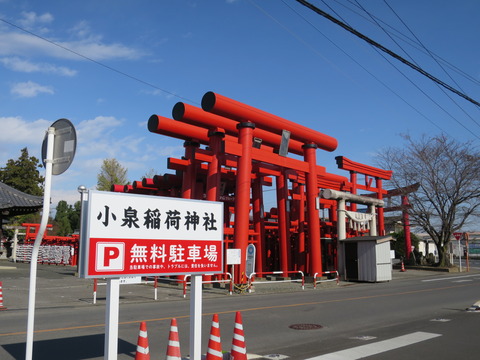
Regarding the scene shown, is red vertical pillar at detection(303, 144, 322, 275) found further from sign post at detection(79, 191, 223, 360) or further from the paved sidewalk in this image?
sign post at detection(79, 191, 223, 360)

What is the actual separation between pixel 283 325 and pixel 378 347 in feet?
9.06

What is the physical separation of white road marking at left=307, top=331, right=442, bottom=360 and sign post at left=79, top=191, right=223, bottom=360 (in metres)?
2.40

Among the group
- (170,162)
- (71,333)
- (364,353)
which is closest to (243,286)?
(170,162)

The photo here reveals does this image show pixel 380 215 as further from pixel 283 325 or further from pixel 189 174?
pixel 283 325

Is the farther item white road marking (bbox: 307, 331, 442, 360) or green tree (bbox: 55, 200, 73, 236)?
green tree (bbox: 55, 200, 73, 236)

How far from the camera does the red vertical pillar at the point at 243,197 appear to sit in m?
19.9

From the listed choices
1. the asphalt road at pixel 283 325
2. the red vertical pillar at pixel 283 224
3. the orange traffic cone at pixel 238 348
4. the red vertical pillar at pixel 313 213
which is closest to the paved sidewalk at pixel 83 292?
the asphalt road at pixel 283 325

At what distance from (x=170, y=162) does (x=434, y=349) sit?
16.3 meters

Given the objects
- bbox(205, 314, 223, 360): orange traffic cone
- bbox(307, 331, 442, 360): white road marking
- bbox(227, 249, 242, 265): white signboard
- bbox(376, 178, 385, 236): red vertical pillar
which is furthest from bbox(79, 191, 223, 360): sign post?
bbox(376, 178, 385, 236): red vertical pillar

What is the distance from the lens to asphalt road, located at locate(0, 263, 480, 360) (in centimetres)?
732

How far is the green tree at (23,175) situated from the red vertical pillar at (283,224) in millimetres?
37509

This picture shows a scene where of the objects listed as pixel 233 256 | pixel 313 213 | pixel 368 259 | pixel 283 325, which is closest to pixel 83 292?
pixel 233 256

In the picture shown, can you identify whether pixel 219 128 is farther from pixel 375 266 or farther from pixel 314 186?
pixel 375 266

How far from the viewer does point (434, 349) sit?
7.40m
